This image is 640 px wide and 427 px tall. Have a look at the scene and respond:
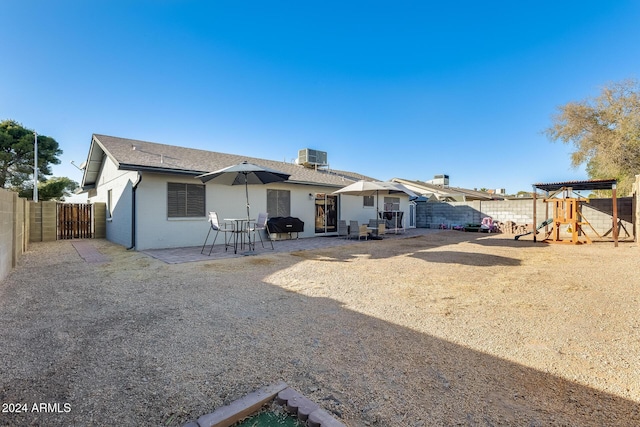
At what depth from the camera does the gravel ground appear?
1.82 meters

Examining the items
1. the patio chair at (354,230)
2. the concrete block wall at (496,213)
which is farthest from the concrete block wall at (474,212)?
the patio chair at (354,230)

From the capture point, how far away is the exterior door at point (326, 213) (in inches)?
525

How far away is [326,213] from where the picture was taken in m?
13.8

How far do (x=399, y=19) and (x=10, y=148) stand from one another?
23.4 m

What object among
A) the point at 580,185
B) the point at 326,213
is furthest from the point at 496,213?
the point at 326,213

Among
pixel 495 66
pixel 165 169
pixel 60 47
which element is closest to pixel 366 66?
pixel 495 66

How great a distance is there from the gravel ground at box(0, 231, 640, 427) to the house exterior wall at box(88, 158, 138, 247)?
4.40 metres

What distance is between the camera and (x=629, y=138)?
48.8 ft

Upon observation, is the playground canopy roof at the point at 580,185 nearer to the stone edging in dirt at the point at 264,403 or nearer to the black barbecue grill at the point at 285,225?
the black barbecue grill at the point at 285,225

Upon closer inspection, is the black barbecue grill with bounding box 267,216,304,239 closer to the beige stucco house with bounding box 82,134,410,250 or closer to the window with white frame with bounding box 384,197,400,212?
the beige stucco house with bounding box 82,134,410,250

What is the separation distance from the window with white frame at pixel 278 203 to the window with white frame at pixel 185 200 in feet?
8.64

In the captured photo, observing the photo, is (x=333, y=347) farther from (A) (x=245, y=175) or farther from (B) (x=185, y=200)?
(B) (x=185, y=200)

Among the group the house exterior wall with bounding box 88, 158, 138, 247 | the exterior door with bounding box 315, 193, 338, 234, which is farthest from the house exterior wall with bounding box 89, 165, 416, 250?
the exterior door with bounding box 315, 193, 338, 234

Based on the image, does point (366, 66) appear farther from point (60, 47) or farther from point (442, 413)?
point (442, 413)
